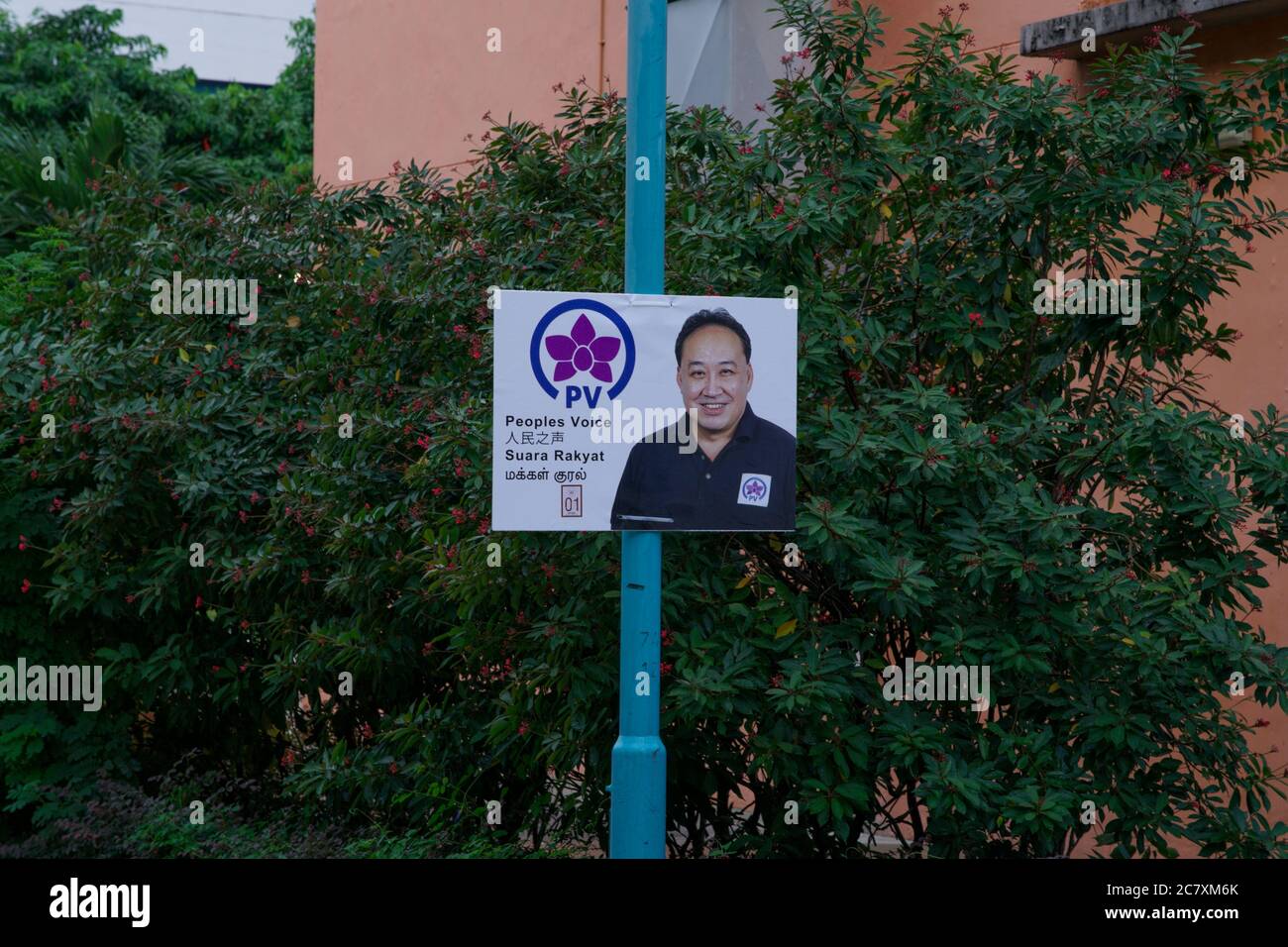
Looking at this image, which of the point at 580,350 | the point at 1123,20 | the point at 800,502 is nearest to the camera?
the point at 580,350

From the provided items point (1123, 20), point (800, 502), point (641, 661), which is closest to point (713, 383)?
point (800, 502)

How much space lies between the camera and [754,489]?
18.4ft

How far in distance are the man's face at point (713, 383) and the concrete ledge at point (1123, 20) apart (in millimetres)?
4676

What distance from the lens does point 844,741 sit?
5.95 m

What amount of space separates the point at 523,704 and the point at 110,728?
3827mm


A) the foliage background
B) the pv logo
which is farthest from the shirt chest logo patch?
the pv logo

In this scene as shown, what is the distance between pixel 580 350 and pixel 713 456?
0.63 meters

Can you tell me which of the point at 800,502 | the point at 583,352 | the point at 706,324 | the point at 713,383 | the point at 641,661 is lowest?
the point at 641,661

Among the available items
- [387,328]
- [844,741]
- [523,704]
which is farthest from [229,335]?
[844,741]

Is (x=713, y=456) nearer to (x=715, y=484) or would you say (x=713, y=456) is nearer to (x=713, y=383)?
(x=715, y=484)

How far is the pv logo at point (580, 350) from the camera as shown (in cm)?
549

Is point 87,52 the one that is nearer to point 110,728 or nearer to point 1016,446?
point 110,728

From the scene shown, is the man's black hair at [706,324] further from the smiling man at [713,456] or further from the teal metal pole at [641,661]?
the teal metal pole at [641,661]

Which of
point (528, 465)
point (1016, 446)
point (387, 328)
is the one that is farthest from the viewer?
point (387, 328)
